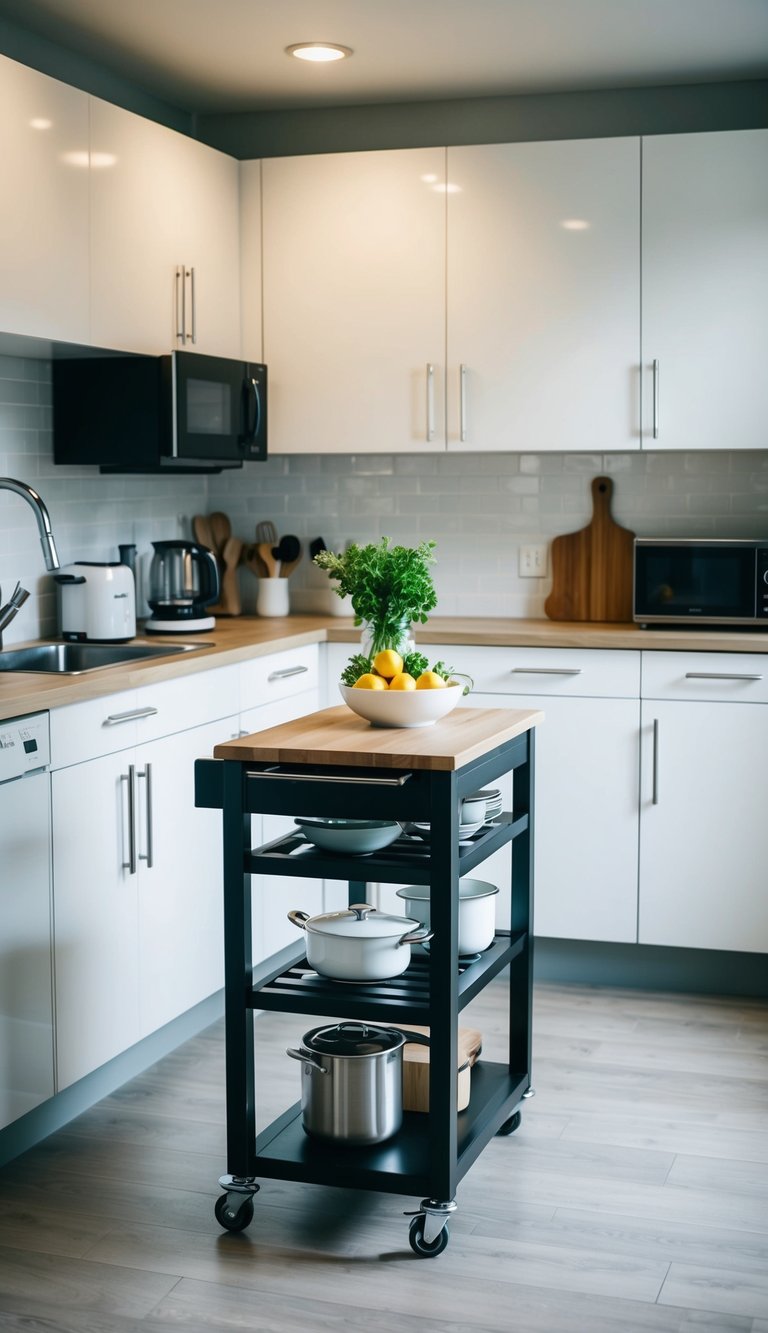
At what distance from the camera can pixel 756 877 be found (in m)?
4.04

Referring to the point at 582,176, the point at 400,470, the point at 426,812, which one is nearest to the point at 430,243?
the point at 582,176

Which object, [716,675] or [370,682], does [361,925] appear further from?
[716,675]

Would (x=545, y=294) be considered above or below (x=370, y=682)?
above

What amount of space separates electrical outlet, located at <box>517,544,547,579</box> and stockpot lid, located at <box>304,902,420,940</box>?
6.94 ft

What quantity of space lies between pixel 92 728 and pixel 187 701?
0.46 m

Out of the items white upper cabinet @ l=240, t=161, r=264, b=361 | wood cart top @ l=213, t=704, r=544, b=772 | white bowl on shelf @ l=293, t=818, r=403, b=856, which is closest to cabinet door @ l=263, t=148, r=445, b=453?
white upper cabinet @ l=240, t=161, r=264, b=361

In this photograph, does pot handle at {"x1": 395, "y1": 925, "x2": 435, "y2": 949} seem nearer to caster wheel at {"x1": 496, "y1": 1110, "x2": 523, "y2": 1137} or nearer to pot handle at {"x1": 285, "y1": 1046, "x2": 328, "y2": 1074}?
pot handle at {"x1": 285, "y1": 1046, "x2": 328, "y2": 1074}

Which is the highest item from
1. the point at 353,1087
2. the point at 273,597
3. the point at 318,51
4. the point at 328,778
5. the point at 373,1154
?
the point at 318,51

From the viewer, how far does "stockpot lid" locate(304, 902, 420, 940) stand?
8.73 ft

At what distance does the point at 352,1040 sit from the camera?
9.24 ft

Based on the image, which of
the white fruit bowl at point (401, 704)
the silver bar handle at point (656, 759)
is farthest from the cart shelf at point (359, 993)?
the silver bar handle at point (656, 759)

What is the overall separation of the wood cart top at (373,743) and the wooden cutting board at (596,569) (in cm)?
170

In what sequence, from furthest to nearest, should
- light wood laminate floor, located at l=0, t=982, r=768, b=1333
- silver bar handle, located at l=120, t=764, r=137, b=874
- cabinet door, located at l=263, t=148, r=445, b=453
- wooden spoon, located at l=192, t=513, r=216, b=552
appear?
wooden spoon, located at l=192, t=513, r=216, b=552 < cabinet door, located at l=263, t=148, r=445, b=453 < silver bar handle, located at l=120, t=764, r=137, b=874 < light wood laminate floor, located at l=0, t=982, r=768, b=1333

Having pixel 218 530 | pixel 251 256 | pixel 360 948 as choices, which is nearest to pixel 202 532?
pixel 218 530
